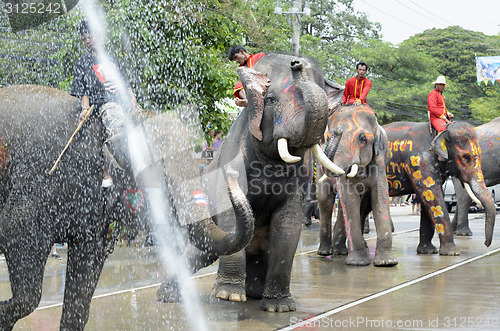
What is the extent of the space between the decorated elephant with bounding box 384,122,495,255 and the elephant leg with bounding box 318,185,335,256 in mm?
1333

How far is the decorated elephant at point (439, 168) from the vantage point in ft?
34.3

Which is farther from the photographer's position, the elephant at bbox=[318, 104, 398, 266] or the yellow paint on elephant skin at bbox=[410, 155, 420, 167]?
the yellow paint on elephant skin at bbox=[410, 155, 420, 167]

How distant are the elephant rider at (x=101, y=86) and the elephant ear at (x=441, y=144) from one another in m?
6.76

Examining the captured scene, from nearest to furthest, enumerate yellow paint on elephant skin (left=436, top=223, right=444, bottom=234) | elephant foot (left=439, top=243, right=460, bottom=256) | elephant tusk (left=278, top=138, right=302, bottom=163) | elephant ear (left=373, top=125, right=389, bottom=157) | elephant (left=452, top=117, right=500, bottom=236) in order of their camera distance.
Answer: elephant tusk (left=278, top=138, right=302, bottom=163)
elephant ear (left=373, top=125, right=389, bottom=157)
elephant foot (left=439, top=243, right=460, bottom=256)
yellow paint on elephant skin (left=436, top=223, right=444, bottom=234)
elephant (left=452, top=117, right=500, bottom=236)

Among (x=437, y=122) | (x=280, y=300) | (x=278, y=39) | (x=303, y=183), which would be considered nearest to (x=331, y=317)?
(x=280, y=300)

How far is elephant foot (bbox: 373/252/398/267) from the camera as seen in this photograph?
29.0ft

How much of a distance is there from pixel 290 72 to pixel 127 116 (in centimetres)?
197

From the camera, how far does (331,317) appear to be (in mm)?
5602

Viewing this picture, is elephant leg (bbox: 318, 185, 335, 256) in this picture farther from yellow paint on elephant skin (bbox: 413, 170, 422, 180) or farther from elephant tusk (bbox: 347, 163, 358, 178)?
elephant tusk (bbox: 347, 163, 358, 178)

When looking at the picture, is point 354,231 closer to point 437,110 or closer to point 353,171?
point 353,171

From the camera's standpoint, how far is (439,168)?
10805 millimetres

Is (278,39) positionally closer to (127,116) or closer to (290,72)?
(290,72)

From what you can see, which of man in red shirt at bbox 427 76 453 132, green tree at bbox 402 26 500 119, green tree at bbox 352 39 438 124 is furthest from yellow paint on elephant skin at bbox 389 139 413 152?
green tree at bbox 402 26 500 119

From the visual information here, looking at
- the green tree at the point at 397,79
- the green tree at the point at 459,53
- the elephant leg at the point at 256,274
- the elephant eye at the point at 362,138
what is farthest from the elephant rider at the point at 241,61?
the green tree at the point at 459,53
